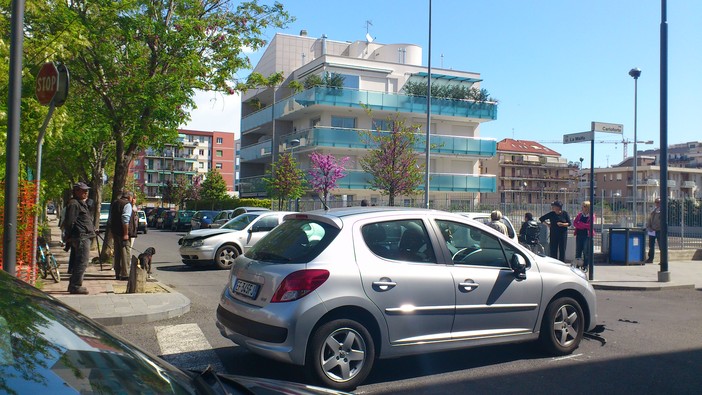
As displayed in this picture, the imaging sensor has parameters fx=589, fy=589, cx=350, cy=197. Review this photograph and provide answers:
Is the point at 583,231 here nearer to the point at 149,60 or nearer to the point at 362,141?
the point at 149,60

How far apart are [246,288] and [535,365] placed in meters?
3.12

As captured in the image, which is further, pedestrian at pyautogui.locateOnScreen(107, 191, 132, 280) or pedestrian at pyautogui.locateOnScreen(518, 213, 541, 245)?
pedestrian at pyautogui.locateOnScreen(518, 213, 541, 245)

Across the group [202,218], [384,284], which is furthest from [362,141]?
[384,284]

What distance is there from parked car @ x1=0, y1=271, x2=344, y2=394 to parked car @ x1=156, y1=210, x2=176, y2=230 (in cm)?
4233

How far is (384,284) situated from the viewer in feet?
17.9

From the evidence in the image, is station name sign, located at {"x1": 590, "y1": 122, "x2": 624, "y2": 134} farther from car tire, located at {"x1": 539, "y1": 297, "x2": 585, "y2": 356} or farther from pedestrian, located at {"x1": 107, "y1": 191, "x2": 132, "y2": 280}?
pedestrian, located at {"x1": 107, "y1": 191, "x2": 132, "y2": 280}

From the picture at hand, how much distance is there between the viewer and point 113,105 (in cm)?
1469

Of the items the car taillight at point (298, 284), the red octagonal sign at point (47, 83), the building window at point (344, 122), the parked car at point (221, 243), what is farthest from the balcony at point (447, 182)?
the car taillight at point (298, 284)

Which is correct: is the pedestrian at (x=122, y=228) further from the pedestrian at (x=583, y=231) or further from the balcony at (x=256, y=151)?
the balcony at (x=256, y=151)

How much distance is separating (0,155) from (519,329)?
26.8ft

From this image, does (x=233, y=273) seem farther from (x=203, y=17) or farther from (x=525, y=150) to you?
(x=525, y=150)

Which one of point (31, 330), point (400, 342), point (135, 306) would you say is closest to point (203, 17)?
point (135, 306)

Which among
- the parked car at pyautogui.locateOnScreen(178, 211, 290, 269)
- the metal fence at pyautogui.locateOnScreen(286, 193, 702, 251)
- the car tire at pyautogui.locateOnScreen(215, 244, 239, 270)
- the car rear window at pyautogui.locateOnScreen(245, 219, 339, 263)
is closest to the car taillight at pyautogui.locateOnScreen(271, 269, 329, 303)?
the car rear window at pyautogui.locateOnScreen(245, 219, 339, 263)

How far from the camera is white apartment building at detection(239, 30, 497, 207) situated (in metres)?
42.5
